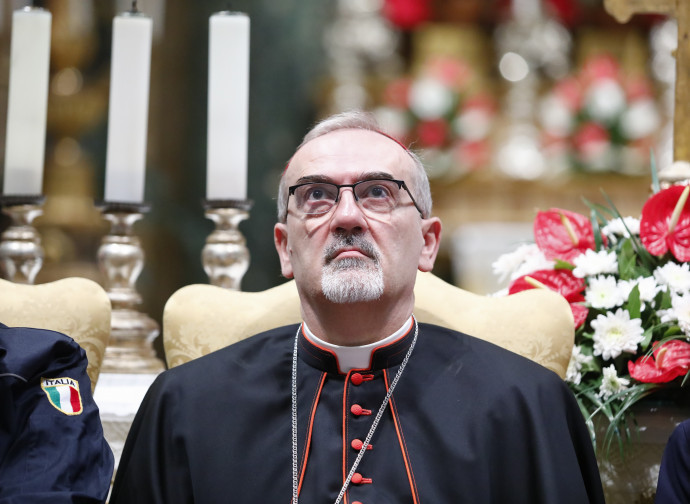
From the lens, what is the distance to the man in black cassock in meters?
2.02

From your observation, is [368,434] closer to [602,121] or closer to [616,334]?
[616,334]

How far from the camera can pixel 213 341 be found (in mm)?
2408

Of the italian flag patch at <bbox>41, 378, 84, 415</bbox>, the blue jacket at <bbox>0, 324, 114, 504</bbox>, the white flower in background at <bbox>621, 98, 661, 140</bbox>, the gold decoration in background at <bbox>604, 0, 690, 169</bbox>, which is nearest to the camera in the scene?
the blue jacket at <bbox>0, 324, 114, 504</bbox>

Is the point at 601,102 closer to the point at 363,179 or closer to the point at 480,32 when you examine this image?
the point at 480,32

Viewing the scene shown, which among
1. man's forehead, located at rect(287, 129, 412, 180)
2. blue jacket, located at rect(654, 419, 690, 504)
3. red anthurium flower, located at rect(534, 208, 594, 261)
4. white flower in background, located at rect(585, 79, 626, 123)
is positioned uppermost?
white flower in background, located at rect(585, 79, 626, 123)

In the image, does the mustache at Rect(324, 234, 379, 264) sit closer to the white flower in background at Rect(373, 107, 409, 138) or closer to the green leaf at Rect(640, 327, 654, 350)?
the green leaf at Rect(640, 327, 654, 350)

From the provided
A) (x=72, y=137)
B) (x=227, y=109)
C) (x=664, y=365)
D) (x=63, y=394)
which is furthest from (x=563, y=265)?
(x=72, y=137)

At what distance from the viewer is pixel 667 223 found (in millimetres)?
2449

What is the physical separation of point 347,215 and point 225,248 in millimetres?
624

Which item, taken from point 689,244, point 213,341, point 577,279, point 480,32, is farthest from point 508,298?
point 480,32

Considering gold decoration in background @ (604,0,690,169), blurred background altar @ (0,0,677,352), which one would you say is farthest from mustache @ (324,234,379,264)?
blurred background altar @ (0,0,677,352)

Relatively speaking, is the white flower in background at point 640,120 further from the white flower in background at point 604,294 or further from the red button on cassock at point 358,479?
the red button on cassock at point 358,479

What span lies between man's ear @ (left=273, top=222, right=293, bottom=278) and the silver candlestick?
49 centimetres

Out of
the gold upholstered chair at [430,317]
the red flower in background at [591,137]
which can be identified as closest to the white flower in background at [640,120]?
the red flower in background at [591,137]
